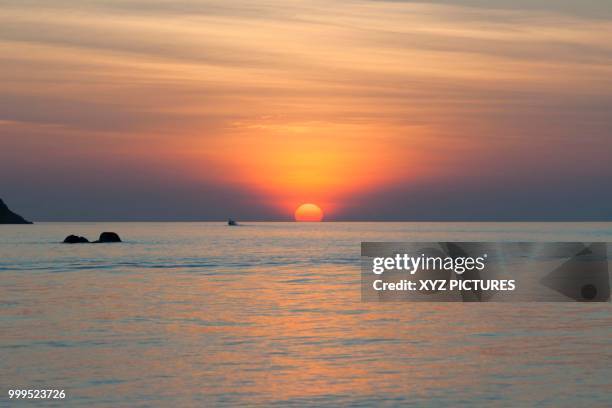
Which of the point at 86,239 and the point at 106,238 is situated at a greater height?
the point at 106,238

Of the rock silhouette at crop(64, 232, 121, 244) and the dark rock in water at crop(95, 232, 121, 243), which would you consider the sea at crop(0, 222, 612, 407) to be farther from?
the dark rock in water at crop(95, 232, 121, 243)

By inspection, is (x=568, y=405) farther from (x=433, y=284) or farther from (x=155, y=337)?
(x=433, y=284)

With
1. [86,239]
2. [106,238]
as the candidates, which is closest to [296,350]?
[86,239]

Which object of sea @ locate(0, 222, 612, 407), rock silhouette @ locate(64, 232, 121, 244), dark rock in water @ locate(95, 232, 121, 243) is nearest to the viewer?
sea @ locate(0, 222, 612, 407)

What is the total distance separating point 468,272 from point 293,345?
63437mm

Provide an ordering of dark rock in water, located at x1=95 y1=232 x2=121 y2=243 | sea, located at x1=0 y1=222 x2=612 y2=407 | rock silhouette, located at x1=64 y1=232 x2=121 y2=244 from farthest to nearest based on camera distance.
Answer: dark rock in water, located at x1=95 y1=232 x2=121 y2=243 < rock silhouette, located at x1=64 y1=232 x2=121 y2=244 < sea, located at x1=0 y1=222 x2=612 y2=407

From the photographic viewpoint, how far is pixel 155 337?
37781 millimetres

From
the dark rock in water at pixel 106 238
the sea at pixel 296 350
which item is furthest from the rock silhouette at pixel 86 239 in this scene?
the sea at pixel 296 350

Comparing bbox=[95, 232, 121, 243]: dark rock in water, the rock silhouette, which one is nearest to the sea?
the rock silhouette

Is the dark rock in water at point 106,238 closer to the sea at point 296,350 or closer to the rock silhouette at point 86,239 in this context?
the rock silhouette at point 86,239

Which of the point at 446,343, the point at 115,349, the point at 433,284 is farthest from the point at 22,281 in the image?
the point at 446,343

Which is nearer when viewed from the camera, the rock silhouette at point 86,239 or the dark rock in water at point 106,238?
the rock silhouette at point 86,239

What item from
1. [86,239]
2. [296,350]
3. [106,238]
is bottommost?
[296,350]

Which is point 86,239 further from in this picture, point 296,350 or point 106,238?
point 296,350
